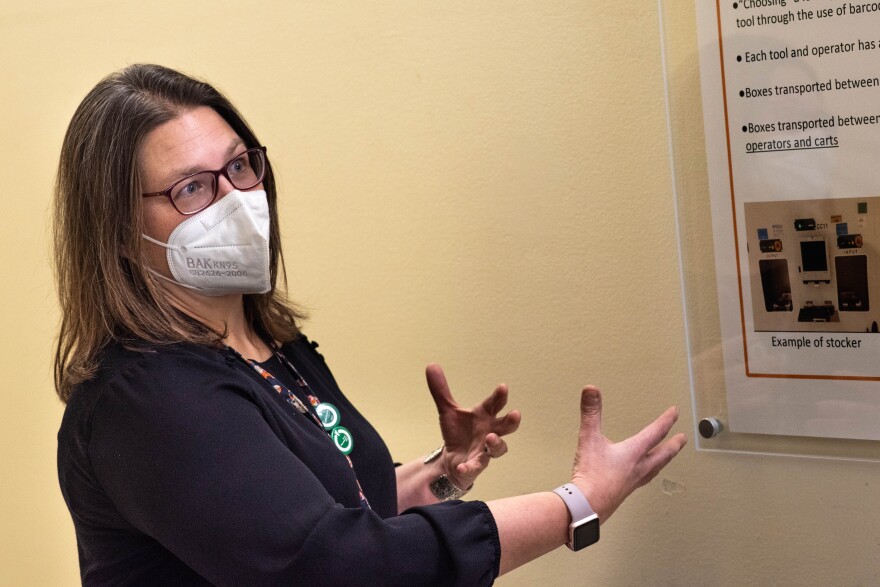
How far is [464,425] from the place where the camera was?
5.07ft

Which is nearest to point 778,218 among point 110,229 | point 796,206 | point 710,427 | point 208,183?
point 796,206

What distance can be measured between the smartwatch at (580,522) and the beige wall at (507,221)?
0.44 metres

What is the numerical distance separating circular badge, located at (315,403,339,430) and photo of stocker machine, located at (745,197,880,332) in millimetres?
666

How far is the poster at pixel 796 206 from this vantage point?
1347 millimetres

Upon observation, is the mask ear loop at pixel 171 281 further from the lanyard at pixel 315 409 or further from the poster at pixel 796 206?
the poster at pixel 796 206

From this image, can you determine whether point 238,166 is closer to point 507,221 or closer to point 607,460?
point 507,221

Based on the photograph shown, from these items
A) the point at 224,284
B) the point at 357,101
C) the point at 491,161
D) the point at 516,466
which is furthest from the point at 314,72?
the point at 516,466

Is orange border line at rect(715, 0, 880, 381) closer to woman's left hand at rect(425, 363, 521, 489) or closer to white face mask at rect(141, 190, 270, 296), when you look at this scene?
woman's left hand at rect(425, 363, 521, 489)

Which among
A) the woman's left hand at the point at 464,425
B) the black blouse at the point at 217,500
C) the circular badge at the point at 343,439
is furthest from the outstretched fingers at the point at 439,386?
the black blouse at the point at 217,500

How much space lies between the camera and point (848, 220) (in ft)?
4.50

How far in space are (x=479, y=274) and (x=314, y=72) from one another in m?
0.54

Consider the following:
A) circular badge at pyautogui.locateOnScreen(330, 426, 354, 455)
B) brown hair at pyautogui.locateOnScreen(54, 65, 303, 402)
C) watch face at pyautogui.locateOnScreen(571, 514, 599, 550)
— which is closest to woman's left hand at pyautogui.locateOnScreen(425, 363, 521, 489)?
circular badge at pyautogui.locateOnScreen(330, 426, 354, 455)

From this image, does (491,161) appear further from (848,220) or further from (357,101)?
(848,220)

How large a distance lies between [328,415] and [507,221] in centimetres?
52
